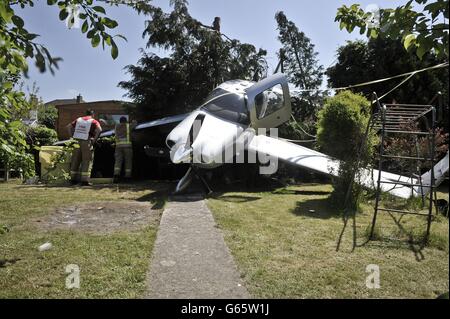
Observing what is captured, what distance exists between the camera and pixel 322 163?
10859 mm

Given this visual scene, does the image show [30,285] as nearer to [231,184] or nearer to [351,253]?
[351,253]

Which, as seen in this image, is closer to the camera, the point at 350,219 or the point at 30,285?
the point at 30,285

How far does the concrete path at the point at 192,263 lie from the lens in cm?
365

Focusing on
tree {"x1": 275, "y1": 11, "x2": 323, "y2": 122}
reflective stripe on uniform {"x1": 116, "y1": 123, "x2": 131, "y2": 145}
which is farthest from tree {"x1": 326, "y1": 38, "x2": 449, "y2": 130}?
reflective stripe on uniform {"x1": 116, "y1": 123, "x2": 131, "y2": 145}

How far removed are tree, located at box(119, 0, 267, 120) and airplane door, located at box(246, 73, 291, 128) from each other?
4265mm

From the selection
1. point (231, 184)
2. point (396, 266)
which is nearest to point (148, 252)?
point (396, 266)

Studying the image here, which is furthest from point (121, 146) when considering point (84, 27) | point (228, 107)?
point (84, 27)

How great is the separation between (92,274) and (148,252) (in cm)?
84

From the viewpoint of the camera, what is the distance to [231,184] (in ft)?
39.4

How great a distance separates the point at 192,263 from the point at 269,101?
8.92 m

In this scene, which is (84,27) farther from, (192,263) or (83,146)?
(83,146)
